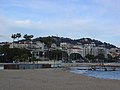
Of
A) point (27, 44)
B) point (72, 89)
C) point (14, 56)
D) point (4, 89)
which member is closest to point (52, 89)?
point (72, 89)

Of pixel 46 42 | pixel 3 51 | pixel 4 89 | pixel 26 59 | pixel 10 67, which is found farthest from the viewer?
pixel 46 42

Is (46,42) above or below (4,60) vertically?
above

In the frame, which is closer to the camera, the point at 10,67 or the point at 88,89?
the point at 88,89

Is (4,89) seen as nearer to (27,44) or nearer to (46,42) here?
(46,42)

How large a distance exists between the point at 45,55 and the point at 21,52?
3868 cm

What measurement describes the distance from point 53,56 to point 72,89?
151 metres

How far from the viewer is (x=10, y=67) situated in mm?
93250

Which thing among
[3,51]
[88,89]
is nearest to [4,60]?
[3,51]

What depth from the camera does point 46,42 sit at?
550ft

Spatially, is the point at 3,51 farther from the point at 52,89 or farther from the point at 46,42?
the point at 52,89

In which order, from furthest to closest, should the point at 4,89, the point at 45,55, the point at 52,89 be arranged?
the point at 45,55
the point at 52,89
the point at 4,89

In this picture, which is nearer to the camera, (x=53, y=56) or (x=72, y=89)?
(x=72, y=89)

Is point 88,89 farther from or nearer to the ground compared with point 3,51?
nearer to the ground

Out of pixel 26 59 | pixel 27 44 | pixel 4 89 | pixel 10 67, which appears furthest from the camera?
pixel 27 44
